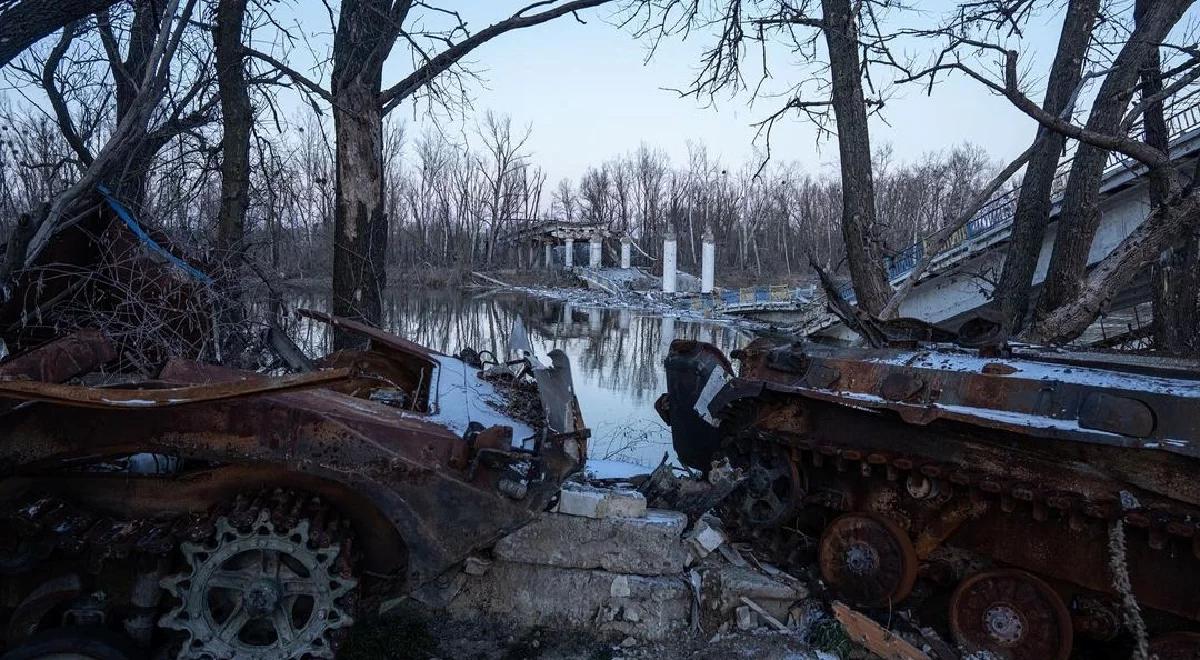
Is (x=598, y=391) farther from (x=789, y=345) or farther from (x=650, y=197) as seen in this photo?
(x=650, y=197)

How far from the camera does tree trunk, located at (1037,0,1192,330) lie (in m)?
8.33

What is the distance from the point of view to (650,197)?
73.1m

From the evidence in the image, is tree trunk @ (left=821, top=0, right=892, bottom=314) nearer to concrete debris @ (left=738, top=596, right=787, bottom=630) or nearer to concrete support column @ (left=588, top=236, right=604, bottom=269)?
concrete debris @ (left=738, top=596, right=787, bottom=630)

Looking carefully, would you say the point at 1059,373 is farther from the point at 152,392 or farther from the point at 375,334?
the point at 152,392

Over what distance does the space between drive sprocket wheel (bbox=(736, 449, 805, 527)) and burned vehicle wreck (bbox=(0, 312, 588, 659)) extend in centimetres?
212

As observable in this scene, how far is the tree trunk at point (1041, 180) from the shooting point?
9656 millimetres

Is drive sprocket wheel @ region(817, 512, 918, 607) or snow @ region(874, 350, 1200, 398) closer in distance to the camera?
snow @ region(874, 350, 1200, 398)

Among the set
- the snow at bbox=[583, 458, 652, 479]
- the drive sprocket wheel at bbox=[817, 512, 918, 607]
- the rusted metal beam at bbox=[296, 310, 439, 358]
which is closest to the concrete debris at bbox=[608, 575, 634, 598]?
Result: the snow at bbox=[583, 458, 652, 479]

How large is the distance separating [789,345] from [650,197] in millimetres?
68838

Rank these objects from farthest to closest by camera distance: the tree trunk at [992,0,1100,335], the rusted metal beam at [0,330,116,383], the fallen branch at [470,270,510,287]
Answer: the fallen branch at [470,270,510,287] → the tree trunk at [992,0,1100,335] → the rusted metal beam at [0,330,116,383]

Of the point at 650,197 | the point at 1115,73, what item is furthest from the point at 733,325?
the point at 650,197

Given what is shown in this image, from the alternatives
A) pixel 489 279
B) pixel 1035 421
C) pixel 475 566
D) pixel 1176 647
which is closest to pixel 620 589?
pixel 475 566

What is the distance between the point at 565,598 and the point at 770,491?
1607 mm

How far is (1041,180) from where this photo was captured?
9672 millimetres
